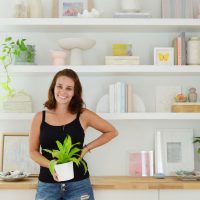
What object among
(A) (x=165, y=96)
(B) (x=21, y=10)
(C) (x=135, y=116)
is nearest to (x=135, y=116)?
(C) (x=135, y=116)

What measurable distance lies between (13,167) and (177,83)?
1.51 metres

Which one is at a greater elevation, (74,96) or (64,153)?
(74,96)

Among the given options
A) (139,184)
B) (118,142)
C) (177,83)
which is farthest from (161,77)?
(139,184)

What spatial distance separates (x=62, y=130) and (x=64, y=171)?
1.03 ft

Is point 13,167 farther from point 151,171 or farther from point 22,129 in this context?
point 151,171

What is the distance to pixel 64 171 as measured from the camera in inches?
92.4

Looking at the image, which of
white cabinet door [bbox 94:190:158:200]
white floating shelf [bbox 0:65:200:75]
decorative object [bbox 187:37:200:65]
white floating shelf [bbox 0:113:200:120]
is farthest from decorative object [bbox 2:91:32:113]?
decorative object [bbox 187:37:200:65]

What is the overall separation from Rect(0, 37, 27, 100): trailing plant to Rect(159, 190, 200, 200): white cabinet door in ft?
4.63

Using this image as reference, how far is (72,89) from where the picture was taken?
8.69 feet

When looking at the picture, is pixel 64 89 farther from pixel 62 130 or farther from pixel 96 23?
pixel 96 23

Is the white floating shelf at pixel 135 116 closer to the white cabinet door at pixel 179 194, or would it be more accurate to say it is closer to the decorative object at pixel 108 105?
the decorative object at pixel 108 105

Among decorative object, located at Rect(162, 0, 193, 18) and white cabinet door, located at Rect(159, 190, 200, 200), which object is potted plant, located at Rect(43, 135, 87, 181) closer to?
white cabinet door, located at Rect(159, 190, 200, 200)

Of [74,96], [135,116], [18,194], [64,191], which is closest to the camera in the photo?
[64,191]

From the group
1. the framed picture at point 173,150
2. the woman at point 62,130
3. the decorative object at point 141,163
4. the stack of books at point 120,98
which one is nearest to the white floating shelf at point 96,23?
the stack of books at point 120,98
